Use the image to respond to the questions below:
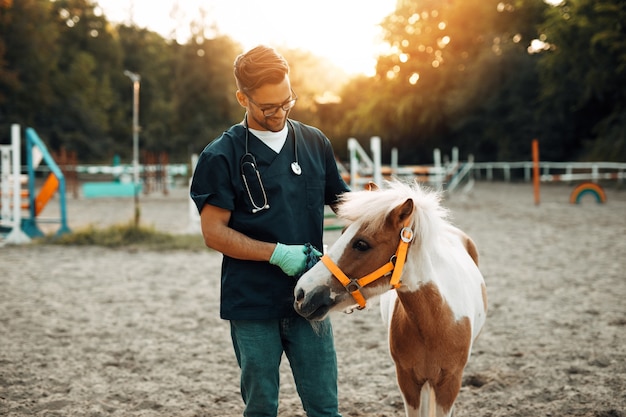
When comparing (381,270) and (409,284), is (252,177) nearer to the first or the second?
(381,270)

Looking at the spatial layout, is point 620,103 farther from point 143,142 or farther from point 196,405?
point 143,142

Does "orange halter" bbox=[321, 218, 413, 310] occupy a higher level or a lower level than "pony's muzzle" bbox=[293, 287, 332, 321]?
higher

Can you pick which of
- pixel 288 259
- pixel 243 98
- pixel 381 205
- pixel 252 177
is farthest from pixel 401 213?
pixel 243 98

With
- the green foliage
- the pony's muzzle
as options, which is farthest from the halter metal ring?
the green foliage

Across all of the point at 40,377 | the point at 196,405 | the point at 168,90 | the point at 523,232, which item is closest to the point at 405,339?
the point at 196,405

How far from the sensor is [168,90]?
163ft

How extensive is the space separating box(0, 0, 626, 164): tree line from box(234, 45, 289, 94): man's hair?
21.7 m

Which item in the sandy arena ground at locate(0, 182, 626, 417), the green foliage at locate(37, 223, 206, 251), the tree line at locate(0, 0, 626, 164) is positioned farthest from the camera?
the tree line at locate(0, 0, 626, 164)

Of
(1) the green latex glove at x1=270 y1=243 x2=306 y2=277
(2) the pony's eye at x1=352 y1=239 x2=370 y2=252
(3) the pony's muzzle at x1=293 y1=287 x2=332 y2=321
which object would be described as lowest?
(3) the pony's muzzle at x1=293 y1=287 x2=332 y2=321

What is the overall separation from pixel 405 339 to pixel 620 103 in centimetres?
2580

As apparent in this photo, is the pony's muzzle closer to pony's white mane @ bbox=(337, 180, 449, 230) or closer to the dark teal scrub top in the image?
the dark teal scrub top

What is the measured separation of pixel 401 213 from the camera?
2137 mm

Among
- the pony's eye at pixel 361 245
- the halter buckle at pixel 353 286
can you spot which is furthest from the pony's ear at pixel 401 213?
the halter buckle at pixel 353 286

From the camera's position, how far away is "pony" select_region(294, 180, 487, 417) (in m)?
2.13
